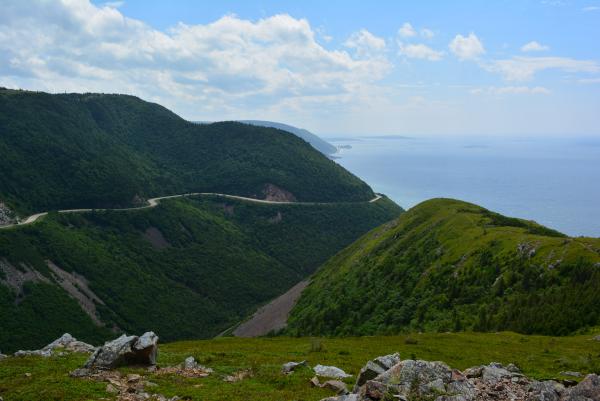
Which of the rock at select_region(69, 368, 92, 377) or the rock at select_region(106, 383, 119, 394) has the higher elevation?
the rock at select_region(106, 383, 119, 394)

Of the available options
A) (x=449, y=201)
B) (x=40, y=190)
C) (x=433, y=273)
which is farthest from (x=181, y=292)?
(x=433, y=273)

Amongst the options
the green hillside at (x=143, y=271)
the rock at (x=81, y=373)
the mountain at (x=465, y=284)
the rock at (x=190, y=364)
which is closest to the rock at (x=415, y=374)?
the rock at (x=190, y=364)

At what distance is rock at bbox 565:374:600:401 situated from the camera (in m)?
15.2

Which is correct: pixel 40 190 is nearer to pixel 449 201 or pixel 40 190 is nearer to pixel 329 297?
pixel 329 297

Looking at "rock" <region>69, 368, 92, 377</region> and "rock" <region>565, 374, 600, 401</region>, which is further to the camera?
"rock" <region>69, 368, 92, 377</region>

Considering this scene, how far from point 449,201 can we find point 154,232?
110769 millimetres

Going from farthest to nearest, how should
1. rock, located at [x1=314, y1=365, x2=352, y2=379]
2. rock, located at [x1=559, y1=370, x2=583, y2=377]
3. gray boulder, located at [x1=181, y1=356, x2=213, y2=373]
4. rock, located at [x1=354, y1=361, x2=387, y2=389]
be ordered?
gray boulder, located at [x1=181, y1=356, x2=213, y2=373], rock, located at [x1=559, y1=370, x2=583, y2=377], rock, located at [x1=314, y1=365, x2=352, y2=379], rock, located at [x1=354, y1=361, x2=387, y2=389]

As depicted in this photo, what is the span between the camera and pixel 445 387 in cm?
1642

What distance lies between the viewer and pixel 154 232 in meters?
173

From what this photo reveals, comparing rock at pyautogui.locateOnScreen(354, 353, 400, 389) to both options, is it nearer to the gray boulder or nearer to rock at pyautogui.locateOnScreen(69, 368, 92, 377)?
the gray boulder

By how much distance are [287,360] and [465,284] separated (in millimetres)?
35202

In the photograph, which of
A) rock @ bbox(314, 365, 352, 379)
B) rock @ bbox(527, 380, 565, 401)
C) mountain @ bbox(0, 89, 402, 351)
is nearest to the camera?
rock @ bbox(527, 380, 565, 401)

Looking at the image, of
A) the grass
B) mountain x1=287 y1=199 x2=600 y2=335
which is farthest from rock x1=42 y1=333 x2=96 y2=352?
mountain x1=287 y1=199 x2=600 y2=335

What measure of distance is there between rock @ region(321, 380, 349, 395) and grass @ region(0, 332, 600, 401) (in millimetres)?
493
